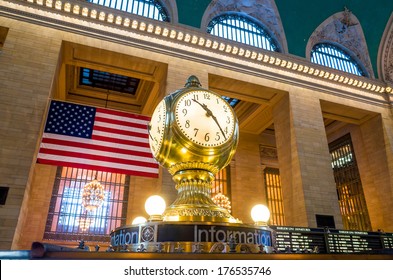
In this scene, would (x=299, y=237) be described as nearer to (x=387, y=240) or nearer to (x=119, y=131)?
(x=387, y=240)

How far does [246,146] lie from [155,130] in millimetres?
13480

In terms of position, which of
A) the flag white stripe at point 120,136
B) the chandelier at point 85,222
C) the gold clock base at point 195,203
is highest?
the flag white stripe at point 120,136

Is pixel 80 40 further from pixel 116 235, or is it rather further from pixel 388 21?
pixel 388 21

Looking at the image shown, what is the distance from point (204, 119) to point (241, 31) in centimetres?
1102

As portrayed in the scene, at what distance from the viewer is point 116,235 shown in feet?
5.07

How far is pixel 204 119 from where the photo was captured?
1.67 metres

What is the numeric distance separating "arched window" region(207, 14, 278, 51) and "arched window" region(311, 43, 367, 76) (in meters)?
2.20

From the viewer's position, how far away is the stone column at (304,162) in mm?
9367

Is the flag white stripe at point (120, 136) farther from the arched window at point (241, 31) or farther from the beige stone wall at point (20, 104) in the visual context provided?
the arched window at point (241, 31)

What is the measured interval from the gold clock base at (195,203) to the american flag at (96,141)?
5738 mm

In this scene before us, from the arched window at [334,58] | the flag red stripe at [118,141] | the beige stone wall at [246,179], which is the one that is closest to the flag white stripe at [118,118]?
the flag red stripe at [118,141]

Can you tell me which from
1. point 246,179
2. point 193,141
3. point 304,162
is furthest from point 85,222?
point 193,141

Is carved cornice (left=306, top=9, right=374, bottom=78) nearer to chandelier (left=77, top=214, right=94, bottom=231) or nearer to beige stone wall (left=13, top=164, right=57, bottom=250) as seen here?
chandelier (left=77, top=214, right=94, bottom=231)
